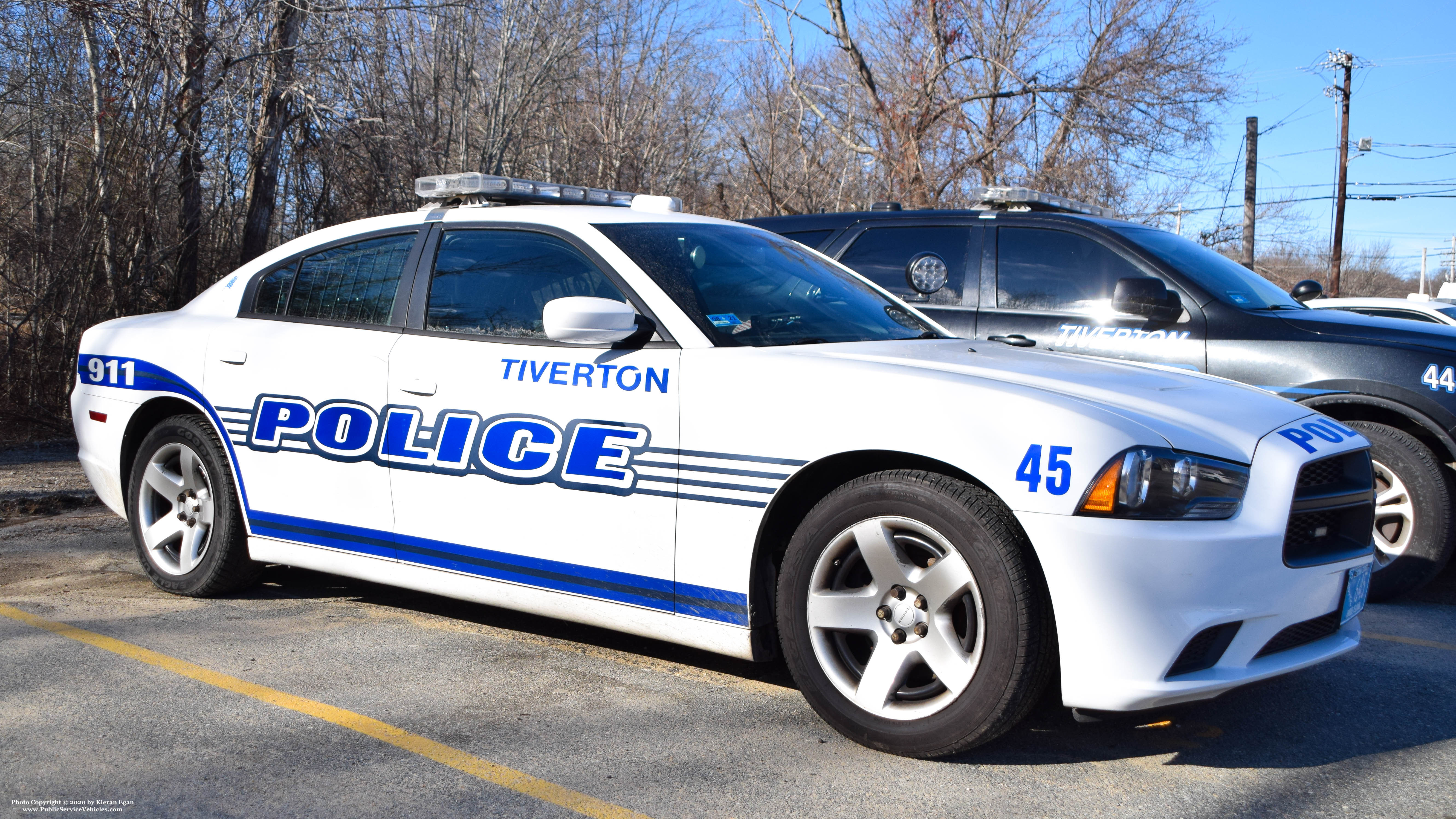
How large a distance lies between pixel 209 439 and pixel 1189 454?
151 inches

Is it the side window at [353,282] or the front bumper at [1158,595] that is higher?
the side window at [353,282]

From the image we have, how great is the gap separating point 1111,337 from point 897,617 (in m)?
3.30

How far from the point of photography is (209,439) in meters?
4.77

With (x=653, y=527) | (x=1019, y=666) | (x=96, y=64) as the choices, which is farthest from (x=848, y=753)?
(x=96, y=64)

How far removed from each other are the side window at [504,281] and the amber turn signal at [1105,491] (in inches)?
69.7

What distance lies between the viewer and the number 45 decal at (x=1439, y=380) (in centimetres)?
511

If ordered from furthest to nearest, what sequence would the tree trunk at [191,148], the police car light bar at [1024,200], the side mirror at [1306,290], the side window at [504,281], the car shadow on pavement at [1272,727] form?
the tree trunk at [191,148], the side mirror at [1306,290], the police car light bar at [1024,200], the side window at [504,281], the car shadow on pavement at [1272,727]

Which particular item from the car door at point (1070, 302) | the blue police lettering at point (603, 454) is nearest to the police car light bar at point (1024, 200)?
the car door at point (1070, 302)

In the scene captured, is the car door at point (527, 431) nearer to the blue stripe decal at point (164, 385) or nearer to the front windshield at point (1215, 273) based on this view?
the blue stripe decal at point (164, 385)

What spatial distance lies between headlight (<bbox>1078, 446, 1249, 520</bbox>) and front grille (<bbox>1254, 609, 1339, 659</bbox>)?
40 cm

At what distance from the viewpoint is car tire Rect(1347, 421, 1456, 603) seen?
5.14 m

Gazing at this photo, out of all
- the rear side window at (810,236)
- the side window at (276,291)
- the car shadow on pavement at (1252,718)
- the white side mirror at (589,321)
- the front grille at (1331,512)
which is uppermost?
the rear side window at (810,236)

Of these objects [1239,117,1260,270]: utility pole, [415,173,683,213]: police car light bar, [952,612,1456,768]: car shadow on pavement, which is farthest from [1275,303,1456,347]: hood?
[1239,117,1260,270]: utility pole

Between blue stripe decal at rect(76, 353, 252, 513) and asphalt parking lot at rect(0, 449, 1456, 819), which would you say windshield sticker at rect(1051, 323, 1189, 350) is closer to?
asphalt parking lot at rect(0, 449, 1456, 819)
